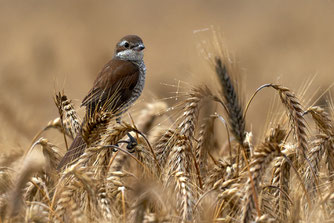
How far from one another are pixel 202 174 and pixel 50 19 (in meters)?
15.0

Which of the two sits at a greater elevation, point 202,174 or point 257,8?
point 202,174

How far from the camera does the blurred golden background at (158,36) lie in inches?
437

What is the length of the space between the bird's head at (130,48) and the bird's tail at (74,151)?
1.92 meters

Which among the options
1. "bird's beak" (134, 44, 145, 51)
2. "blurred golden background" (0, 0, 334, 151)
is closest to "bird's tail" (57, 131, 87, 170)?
"bird's beak" (134, 44, 145, 51)

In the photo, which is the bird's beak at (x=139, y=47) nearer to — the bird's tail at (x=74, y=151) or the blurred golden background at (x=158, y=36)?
the bird's tail at (x=74, y=151)

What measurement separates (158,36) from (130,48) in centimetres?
1145

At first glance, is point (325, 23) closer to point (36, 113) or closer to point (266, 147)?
point (36, 113)

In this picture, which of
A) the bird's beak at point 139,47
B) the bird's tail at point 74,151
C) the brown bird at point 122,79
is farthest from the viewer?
the bird's beak at point 139,47

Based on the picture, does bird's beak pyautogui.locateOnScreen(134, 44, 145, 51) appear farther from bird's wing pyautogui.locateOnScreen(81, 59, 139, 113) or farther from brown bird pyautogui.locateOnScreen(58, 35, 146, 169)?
bird's wing pyautogui.locateOnScreen(81, 59, 139, 113)

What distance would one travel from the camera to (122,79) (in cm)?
499

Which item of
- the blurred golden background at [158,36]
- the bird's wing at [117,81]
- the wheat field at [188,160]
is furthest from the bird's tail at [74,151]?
the blurred golden background at [158,36]

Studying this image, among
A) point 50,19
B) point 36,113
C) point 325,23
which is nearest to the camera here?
point 36,113

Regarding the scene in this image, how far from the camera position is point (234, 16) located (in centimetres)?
1814

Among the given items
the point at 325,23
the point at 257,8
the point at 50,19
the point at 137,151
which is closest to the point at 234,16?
the point at 257,8
